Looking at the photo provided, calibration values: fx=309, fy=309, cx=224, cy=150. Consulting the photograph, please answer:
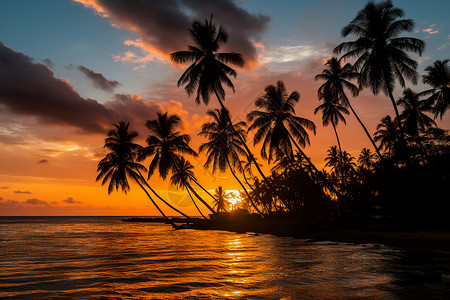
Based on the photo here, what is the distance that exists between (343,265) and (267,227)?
67.2 feet

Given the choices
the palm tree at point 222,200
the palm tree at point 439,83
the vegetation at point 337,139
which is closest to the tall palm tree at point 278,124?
the vegetation at point 337,139

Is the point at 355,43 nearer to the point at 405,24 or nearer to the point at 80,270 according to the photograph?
the point at 405,24

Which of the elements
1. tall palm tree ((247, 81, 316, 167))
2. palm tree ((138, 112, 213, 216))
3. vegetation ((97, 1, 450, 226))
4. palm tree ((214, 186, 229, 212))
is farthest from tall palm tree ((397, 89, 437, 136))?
palm tree ((214, 186, 229, 212))


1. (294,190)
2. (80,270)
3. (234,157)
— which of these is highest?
(234,157)

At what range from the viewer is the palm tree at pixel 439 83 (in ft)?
95.2

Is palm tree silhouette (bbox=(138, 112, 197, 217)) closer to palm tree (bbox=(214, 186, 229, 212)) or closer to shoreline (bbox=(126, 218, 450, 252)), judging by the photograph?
shoreline (bbox=(126, 218, 450, 252))

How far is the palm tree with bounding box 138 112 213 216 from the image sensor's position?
35.2 m

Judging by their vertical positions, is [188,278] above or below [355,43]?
below

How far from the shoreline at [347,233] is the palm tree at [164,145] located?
8.05 metres

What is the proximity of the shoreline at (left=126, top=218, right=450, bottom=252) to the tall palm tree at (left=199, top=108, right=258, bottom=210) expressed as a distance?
6.32 metres

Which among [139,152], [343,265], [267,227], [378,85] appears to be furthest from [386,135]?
[343,265]

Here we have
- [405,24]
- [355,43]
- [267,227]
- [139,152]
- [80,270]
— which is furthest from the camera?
[139,152]

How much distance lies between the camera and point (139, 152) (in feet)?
118

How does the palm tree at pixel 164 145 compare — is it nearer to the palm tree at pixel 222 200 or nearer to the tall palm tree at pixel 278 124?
the tall palm tree at pixel 278 124
